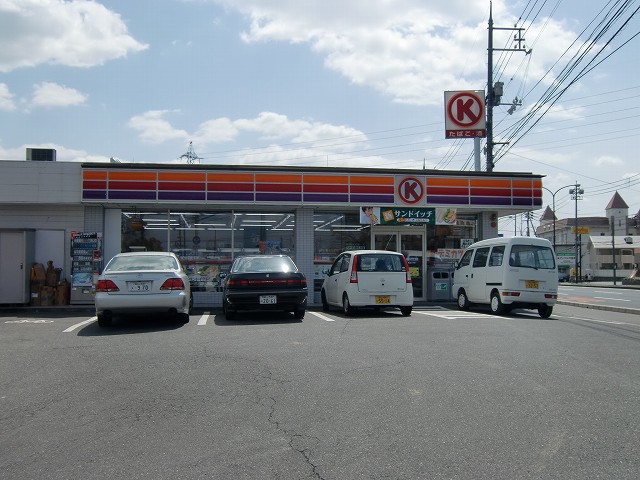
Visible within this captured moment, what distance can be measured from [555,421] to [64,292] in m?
14.8

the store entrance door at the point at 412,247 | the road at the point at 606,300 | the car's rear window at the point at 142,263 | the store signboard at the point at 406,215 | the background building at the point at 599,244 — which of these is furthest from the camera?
the background building at the point at 599,244

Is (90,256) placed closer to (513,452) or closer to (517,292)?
(517,292)

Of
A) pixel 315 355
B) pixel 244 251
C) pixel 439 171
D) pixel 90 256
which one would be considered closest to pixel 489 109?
pixel 439 171

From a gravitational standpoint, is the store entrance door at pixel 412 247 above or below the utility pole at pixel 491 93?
below

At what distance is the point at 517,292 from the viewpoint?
14117 millimetres

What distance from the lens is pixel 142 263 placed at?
1173 centimetres

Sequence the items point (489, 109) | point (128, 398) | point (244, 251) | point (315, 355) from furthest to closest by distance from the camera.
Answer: point (489, 109) → point (244, 251) → point (315, 355) → point (128, 398)

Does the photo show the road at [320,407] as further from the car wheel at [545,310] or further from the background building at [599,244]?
the background building at [599,244]

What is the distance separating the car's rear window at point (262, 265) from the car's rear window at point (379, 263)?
1722 mm

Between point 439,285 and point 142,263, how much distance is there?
34.6 ft

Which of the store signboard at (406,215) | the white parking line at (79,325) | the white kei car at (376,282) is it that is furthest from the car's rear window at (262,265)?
the store signboard at (406,215)

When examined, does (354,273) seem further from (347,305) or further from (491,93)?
(491,93)

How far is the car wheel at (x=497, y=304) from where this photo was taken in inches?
563

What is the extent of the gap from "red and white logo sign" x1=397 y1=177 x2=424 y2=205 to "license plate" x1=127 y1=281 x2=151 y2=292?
9.54m
